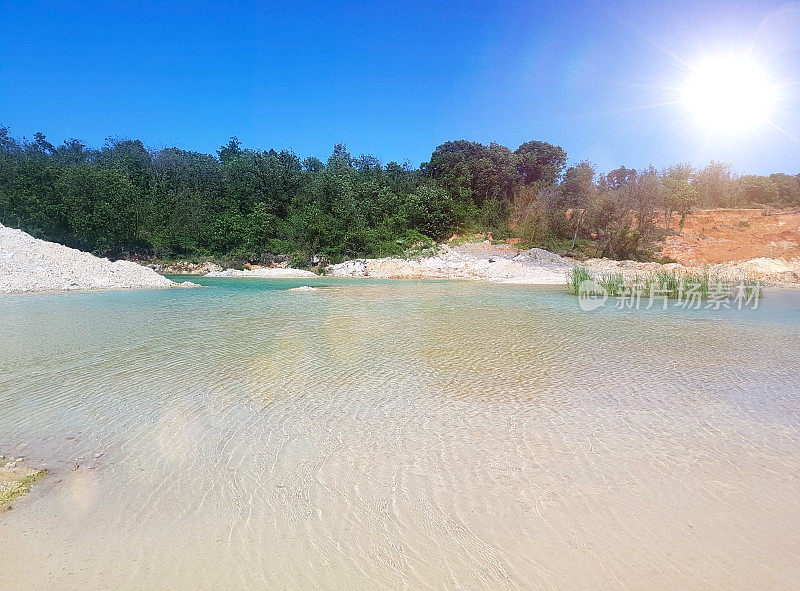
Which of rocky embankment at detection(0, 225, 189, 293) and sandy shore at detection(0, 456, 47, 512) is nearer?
sandy shore at detection(0, 456, 47, 512)

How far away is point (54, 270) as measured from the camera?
1703 cm

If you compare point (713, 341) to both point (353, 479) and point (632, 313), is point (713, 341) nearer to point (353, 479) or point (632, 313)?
point (632, 313)

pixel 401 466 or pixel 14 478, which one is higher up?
pixel 14 478

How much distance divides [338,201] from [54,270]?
23.8m

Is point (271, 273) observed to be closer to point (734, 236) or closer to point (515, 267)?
point (515, 267)

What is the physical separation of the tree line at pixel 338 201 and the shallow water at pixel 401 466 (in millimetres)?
27992

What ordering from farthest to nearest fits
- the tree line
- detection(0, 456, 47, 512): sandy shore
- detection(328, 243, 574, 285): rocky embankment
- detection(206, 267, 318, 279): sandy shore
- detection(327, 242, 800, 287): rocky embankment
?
the tree line
detection(206, 267, 318, 279): sandy shore
detection(328, 243, 574, 285): rocky embankment
detection(327, 242, 800, 287): rocky embankment
detection(0, 456, 47, 512): sandy shore

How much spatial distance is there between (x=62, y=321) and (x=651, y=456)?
10.3m

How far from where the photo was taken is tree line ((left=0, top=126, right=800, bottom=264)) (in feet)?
102

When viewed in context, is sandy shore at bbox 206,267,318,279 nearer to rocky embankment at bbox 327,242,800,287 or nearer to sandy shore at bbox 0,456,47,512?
rocky embankment at bbox 327,242,800,287

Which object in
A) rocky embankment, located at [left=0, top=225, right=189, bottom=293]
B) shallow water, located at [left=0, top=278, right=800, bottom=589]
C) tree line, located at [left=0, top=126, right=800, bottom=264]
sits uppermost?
tree line, located at [left=0, top=126, right=800, bottom=264]

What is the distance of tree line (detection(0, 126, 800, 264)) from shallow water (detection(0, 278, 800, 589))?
2799 cm

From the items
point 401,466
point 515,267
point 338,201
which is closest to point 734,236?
point 515,267

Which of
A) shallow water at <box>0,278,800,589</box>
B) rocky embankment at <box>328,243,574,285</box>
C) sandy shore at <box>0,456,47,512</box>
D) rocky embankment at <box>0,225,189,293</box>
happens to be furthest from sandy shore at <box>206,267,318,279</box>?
sandy shore at <box>0,456,47,512</box>
